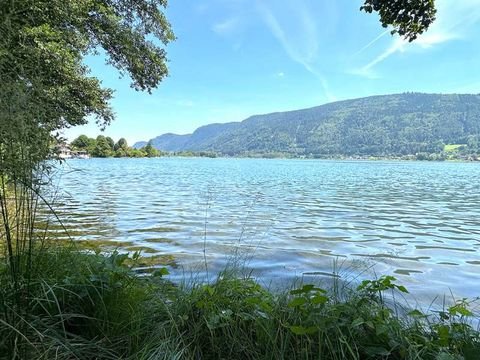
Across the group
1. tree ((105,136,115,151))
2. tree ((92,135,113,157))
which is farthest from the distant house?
tree ((105,136,115,151))

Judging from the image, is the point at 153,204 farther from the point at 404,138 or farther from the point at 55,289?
the point at 404,138

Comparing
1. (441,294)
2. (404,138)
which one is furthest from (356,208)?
(404,138)

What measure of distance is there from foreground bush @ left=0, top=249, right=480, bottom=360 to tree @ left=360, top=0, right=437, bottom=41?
4.19 m

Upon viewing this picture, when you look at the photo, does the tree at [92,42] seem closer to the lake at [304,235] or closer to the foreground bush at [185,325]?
the lake at [304,235]

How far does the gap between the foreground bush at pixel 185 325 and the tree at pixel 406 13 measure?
4.19 metres

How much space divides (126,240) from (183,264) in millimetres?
2661

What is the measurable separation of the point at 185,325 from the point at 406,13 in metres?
5.27

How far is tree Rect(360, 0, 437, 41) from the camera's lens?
527 centimetres

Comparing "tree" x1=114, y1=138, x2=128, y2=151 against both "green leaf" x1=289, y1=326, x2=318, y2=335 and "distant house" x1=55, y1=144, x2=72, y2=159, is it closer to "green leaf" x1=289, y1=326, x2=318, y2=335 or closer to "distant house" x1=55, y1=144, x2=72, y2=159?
"distant house" x1=55, y1=144, x2=72, y2=159

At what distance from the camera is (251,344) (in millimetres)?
2768

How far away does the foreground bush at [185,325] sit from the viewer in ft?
7.90

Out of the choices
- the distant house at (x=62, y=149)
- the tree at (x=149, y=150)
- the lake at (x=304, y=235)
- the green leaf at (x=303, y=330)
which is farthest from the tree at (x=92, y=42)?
the tree at (x=149, y=150)

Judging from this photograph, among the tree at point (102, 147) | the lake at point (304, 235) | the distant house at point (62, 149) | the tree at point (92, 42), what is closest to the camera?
the distant house at point (62, 149)

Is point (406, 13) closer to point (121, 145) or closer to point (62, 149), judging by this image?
point (62, 149)
